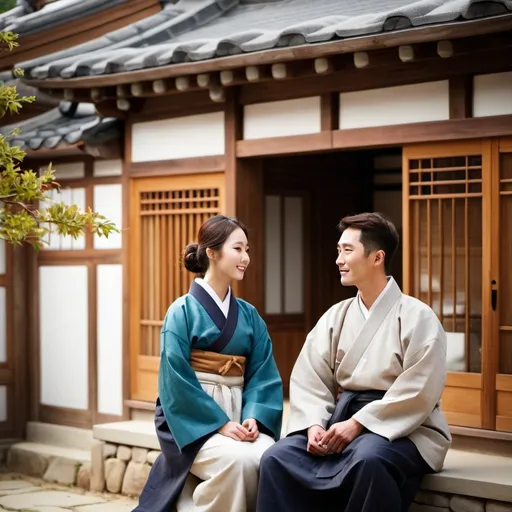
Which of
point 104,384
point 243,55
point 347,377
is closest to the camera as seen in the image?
point 347,377

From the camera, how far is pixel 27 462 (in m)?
10.3

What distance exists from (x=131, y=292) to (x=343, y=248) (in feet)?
13.0

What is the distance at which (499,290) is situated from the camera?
24.1ft

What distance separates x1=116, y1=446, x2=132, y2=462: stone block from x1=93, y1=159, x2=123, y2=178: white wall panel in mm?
2683

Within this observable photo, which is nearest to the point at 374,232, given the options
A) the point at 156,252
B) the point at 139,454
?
the point at 139,454

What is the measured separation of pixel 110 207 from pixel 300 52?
3.15 meters

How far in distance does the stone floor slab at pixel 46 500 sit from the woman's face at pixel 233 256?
119 inches

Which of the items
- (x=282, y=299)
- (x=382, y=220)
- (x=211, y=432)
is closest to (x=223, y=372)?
(x=211, y=432)

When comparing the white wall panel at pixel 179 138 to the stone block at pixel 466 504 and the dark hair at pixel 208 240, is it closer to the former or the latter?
the dark hair at pixel 208 240

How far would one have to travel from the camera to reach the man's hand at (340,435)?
6016 mm

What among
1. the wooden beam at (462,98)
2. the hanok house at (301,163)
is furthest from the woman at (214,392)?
the wooden beam at (462,98)

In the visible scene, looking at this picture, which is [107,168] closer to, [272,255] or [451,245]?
[272,255]

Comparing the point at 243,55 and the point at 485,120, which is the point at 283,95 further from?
the point at 485,120

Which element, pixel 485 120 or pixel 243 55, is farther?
pixel 243 55
